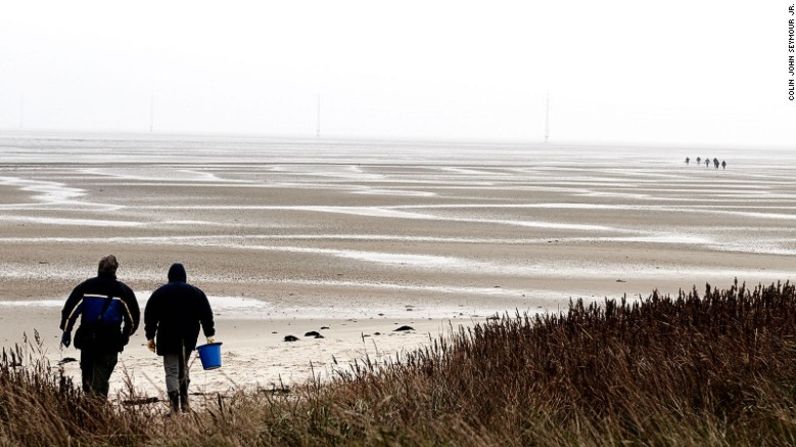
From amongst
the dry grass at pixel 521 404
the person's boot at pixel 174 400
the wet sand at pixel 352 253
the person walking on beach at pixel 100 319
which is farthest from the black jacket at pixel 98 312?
the wet sand at pixel 352 253

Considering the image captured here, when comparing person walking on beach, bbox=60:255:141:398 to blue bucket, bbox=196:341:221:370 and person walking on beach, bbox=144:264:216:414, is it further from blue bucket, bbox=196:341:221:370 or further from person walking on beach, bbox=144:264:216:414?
blue bucket, bbox=196:341:221:370

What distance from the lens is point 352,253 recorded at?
2256 cm

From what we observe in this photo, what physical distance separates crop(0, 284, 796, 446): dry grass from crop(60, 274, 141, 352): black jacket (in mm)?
758

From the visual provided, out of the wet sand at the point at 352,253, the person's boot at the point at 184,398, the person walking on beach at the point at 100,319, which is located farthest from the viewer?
the wet sand at the point at 352,253

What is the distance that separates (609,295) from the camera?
57.1ft

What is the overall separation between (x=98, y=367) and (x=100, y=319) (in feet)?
1.35

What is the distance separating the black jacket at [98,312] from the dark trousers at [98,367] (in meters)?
0.06

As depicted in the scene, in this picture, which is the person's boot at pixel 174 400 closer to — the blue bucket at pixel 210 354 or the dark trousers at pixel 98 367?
the blue bucket at pixel 210 354

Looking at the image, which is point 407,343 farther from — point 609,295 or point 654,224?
point 654,224

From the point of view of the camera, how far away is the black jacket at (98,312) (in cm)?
891

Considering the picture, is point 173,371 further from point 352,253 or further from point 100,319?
point 352,253

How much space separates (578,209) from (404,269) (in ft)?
52.5

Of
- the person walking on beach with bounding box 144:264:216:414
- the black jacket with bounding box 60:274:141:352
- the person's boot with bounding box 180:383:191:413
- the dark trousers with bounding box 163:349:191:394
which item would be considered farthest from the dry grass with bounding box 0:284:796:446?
the person walking on beach with bounding box 144:264:216:414

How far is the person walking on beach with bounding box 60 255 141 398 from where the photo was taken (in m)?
8.91
